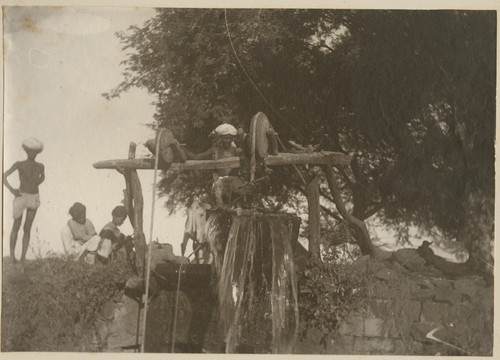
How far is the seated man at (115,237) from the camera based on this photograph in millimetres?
5137

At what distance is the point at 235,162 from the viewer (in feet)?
16.9

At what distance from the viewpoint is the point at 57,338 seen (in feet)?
16.5

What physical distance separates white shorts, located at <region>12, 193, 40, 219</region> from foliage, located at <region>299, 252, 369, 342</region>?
1.96 m

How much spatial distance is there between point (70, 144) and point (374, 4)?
239 cm

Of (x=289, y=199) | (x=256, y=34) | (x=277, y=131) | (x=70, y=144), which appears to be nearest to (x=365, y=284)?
(x=289, y=199)

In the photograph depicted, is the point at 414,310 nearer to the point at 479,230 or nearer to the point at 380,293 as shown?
the point at 380,293

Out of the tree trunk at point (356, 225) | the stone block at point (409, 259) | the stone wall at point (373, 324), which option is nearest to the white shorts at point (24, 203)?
the stone wall at point (373, 324)

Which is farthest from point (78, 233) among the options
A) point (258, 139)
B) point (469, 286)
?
point (469, 286)

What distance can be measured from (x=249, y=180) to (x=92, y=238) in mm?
1194

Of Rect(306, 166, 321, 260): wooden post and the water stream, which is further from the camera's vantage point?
Rect(306, 166, 321, 260): wooden post

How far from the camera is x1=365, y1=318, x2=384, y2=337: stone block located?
507 cm

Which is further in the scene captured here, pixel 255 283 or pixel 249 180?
pixel 249 180

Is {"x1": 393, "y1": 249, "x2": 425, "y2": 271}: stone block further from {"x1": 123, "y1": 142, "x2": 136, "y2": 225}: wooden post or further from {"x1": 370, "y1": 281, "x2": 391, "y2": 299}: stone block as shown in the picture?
{"x1": 123, "y1": 142, "x2": 136, "y2": 225}: wooden post

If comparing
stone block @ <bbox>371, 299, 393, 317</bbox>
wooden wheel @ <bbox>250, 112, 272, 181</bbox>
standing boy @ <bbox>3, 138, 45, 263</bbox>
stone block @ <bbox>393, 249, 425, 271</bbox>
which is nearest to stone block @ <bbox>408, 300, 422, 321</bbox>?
stone block @ <bbox>371, 299, 393, 317</bbox>
